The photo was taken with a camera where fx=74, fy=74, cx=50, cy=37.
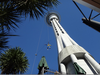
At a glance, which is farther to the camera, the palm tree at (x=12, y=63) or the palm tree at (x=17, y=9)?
the palm tree at (x=12, y=63)

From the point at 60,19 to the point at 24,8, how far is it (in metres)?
35.7

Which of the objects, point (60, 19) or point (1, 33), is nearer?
point (1, 33)

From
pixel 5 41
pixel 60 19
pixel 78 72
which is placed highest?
pixel 60 19

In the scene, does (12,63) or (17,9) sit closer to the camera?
(17,9)

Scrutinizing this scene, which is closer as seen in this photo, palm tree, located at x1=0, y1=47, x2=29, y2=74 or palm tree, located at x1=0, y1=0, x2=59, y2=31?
palm tree, located at x1=0, y1=0, x2=59, y2=31

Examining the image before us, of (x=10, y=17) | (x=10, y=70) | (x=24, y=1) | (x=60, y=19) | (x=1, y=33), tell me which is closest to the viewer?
(x=1, y=33)

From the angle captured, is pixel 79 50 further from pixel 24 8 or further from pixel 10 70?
pixel 24 8

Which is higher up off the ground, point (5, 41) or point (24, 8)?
point (24, 8)

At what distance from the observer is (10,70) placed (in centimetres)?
934

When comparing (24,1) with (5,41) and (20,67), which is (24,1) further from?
(20,67)

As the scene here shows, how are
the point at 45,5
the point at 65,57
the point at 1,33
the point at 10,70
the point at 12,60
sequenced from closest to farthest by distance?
the point at 1,33 < the point at 45,5 < the point at 10,70 < the point at 12,60 < the point at 65,57

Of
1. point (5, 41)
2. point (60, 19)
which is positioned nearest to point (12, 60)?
point (5, 41)

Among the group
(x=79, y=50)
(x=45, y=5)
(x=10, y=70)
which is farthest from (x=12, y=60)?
(x=79, y=50)

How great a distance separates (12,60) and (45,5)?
918cm
